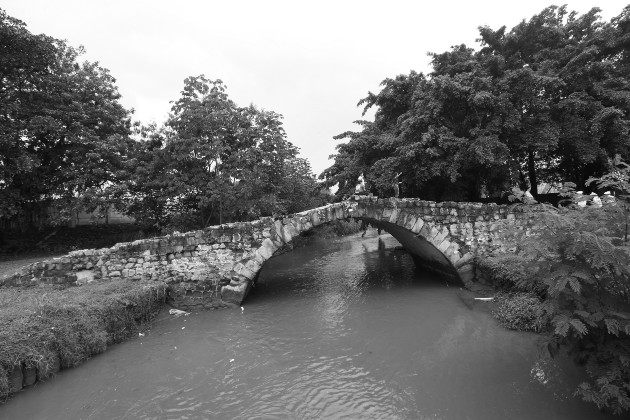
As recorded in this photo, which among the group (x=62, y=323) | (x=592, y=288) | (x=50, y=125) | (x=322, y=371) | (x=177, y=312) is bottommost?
(x=322, y=371)

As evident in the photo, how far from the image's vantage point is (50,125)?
12070mm

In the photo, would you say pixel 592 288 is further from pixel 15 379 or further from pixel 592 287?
pixel 15 379

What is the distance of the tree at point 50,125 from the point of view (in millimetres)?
11562

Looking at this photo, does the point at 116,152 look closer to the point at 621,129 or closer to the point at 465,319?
the point at 465,319

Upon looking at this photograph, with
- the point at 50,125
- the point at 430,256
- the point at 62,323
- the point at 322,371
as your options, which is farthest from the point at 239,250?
the point at 50,125

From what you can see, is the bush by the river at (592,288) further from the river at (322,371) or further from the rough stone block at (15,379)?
the rough stone block at (15,379)

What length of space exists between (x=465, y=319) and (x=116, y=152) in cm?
1432

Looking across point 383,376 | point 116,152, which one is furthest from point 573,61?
point 116,152

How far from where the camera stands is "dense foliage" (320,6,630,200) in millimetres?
10945

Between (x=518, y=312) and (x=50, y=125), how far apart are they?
16.1 m

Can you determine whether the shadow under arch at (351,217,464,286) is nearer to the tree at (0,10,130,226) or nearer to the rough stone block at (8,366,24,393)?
the rough stone block at (8,366,24,393)

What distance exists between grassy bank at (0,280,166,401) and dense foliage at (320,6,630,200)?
9.01 meters

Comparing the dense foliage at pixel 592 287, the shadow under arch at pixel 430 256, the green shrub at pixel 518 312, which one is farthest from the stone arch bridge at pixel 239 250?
the dense foliage at pixel 592 287

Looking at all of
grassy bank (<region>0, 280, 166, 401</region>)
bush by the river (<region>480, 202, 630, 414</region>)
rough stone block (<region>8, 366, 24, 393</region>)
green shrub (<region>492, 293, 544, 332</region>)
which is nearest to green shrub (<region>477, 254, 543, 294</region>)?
green shrub (<region>492, 293, 544, 332</region>)
